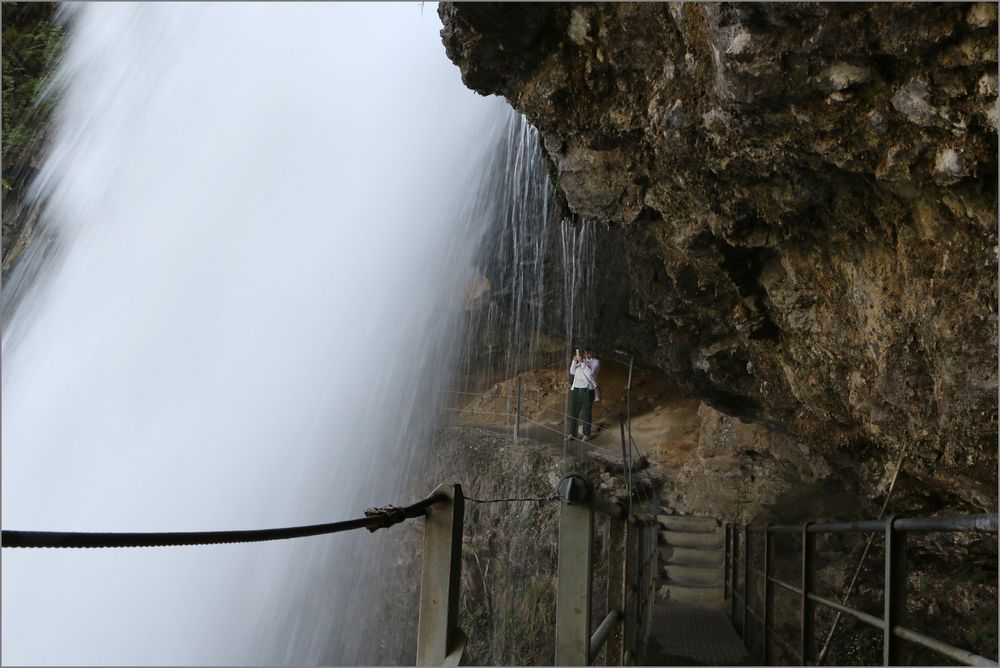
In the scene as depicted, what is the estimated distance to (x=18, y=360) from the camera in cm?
906

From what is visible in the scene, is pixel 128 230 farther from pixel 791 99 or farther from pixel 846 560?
pixel 846 560

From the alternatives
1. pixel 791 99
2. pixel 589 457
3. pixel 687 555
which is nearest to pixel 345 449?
pixel 589 457

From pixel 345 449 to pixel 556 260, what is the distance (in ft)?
15.4

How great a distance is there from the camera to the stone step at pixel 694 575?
9.77 metres

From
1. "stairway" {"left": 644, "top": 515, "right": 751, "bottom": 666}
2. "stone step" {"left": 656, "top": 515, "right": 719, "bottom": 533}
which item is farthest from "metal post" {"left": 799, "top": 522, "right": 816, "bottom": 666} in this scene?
"stone step" {"left": 656, "top": 515, "right": 719, "bottom": 533}

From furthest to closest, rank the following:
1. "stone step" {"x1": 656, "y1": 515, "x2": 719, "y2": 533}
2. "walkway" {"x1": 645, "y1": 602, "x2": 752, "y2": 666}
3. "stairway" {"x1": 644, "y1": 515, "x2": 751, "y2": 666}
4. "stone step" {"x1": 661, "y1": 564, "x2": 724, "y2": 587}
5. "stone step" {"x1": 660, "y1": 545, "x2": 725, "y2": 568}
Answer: "stone step" {"x1": 656, "y1": 515, "x2": 719, "y2": 533}, "stone step" {"x1": 660, "y1": 545, "x2": 725, "y2": 568}, "stone step" {"x1": 661, "y1": 564, "x2": 724, "y2": 587}, "stairway" {"x1": 644, "y1": 515, "x2": 751, "y2": 666}, "walkway" {"x1": 645, "y1": 602, "x2": 752, "y2": 666}

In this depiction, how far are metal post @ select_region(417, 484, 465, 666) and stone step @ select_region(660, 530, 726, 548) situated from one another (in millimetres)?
9339

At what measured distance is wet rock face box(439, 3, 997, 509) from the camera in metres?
2.98

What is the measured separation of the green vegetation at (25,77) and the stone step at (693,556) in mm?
12275

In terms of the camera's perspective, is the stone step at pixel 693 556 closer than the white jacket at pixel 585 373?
Yes

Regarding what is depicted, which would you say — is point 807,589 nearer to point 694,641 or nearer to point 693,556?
point 694,641

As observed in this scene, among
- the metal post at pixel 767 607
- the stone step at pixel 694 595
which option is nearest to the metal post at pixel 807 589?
the metal post at pixel 767 607

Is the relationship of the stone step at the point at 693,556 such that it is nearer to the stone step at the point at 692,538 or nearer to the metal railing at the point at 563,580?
the stone step at the point at 692,538

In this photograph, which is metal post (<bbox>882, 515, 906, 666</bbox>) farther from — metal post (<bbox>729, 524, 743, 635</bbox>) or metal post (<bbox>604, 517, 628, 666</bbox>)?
metal post (<bbox>729, 524, 743, 635</bbox>)
